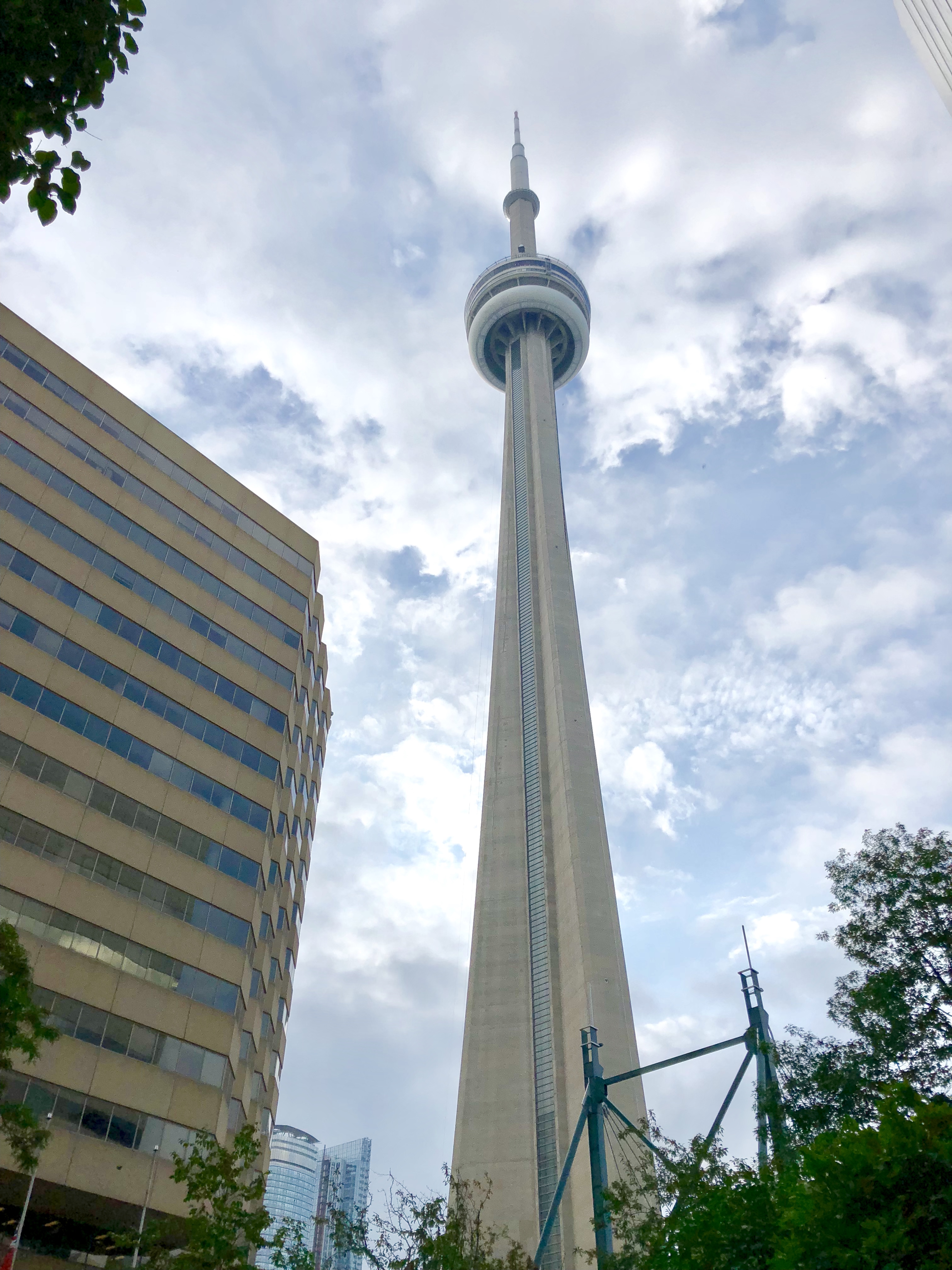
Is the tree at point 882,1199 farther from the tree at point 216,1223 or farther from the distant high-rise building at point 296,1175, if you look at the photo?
the distant high-rise building at point 296,1175

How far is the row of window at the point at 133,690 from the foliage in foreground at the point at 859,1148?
62.3 ft

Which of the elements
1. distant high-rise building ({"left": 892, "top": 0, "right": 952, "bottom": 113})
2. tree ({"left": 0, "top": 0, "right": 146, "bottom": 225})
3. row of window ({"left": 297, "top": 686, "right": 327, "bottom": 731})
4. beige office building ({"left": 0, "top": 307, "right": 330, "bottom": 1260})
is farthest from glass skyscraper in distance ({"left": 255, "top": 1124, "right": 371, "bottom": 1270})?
tree ({"left": 0, "top": 0, "right": 146, "bottom": 225})

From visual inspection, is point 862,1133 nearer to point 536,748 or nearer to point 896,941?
point 896,941

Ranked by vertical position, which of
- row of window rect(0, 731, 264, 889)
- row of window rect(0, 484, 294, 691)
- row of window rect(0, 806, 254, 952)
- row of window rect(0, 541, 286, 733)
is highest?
row of window rect(0, 484, 294, 691)

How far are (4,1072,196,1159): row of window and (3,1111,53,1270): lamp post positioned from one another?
1.21 feet

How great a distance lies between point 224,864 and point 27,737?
26.2 ft

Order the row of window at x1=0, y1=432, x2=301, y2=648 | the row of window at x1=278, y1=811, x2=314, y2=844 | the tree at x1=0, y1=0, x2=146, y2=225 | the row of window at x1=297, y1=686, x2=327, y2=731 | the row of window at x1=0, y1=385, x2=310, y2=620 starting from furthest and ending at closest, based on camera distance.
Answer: the row of window at x1=297, y1=686, x2=327, y2=731
the row of window at x1=278, y1=811, x2=314, y2=844
the row of window at x1=0, y1=385, x2=310, y2=620
the row of window at x1=0, y1=432, x2=301, y2=648
the tree at x1=0, y1=0, x2=146, y2=225

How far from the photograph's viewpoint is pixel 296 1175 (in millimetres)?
177625

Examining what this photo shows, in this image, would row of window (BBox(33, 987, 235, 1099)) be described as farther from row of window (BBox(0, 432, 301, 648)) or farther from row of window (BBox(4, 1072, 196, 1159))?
row of window (BBox(0, 432, 301, 648))

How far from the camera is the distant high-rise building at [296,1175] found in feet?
560

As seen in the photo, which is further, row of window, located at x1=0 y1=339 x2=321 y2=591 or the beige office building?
row of window, located at x1=0 y1=339 x2=321 y2=591

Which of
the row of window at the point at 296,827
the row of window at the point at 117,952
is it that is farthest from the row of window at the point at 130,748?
the row of window at the point at 117,952

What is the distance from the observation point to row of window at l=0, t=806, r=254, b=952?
3034 centimetres

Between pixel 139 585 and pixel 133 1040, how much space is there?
1553cm
